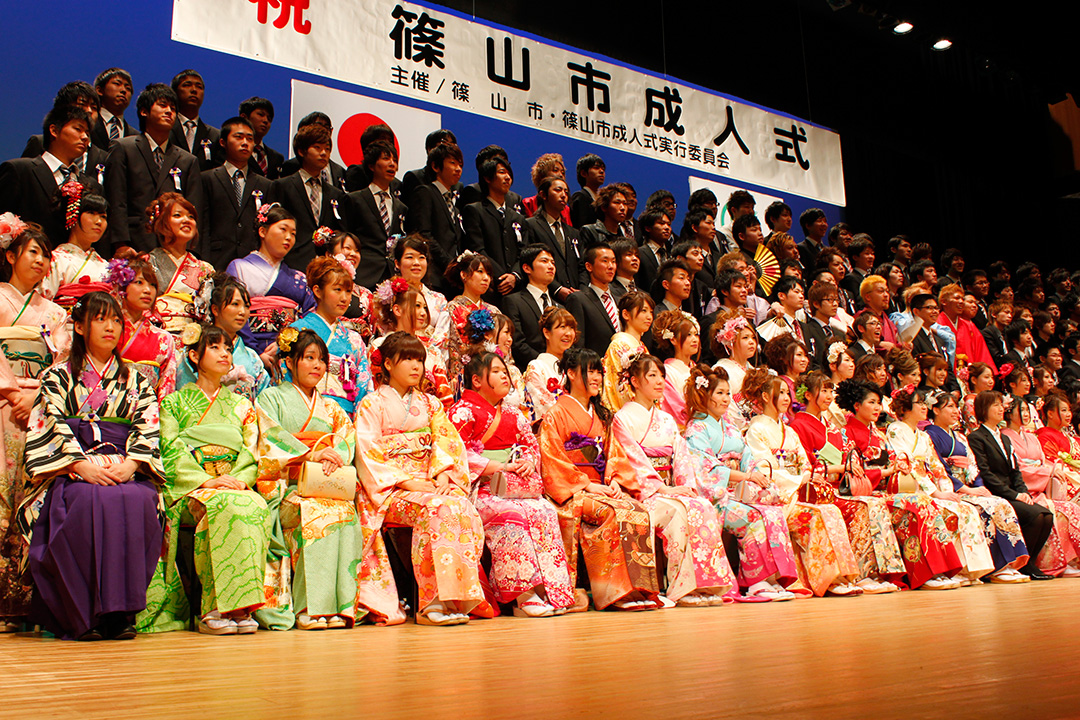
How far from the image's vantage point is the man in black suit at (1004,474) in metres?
→ 6.38

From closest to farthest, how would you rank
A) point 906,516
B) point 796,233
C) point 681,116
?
point 906,516 → point 681,116 → point 796,233

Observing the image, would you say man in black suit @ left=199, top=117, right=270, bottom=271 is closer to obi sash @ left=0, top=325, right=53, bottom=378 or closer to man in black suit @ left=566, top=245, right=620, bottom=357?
obi sash @ left=0, top=325, right=53, bottom=378

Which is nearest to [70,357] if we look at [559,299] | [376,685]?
[376,685]

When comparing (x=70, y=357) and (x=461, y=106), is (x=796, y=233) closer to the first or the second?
(x=461, y=106)

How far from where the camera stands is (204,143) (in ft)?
19.5

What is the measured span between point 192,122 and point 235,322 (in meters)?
2.16

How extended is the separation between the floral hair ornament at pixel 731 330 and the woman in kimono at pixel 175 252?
352 centimetres

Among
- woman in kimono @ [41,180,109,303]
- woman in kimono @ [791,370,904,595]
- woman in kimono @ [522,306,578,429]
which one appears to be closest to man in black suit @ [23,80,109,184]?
woman in kimono @ [41,180,109,303]

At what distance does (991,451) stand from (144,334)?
6.13m

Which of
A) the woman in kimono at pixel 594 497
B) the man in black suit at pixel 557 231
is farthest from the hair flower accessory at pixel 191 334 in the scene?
the man in black suit at pixel 557 231

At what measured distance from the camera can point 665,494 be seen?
477cm

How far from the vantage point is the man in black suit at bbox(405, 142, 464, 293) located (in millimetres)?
6156

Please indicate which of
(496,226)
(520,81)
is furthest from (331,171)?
(520,81)

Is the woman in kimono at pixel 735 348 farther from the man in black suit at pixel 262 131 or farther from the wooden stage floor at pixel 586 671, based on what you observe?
the man in black suit at pixel 262 131
